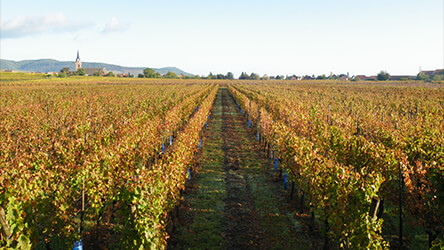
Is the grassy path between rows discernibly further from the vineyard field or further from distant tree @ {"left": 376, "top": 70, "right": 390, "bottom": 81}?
distant tree @ {"left": 376, "top": 70, "right": 390, "bottom": 81}

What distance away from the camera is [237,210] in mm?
8719

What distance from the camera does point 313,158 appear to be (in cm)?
794

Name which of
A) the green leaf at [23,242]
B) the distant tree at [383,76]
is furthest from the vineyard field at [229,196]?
the distant tree at [383,76]

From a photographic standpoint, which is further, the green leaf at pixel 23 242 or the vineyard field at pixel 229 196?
the vineyard field at pixel 229 196

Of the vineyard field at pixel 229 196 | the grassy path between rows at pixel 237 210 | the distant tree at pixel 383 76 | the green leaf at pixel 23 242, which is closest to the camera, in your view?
the green leaf at pixel 23 242

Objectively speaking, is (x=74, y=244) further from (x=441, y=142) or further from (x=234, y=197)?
(x=441, y=142)

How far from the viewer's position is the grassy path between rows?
7.12 m

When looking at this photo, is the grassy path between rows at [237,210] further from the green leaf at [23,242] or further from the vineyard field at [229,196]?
the green leaf at [23,242]

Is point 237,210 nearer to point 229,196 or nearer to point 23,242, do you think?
point 229,196

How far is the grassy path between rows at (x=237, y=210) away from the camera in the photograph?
7121 mm

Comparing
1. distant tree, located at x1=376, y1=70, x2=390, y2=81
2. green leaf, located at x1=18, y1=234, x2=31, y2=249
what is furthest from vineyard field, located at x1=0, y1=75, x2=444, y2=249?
distant tree, located at x1=376, y1=70, x2=390, y2=81

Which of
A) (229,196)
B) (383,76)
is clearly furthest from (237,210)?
(383,76)

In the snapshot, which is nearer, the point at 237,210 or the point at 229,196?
the point at 237,210

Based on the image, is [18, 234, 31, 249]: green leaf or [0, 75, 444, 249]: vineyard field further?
[0, 75, 444, 249]: vineyard field
